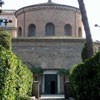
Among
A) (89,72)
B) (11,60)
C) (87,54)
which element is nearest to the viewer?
A: (11,60)

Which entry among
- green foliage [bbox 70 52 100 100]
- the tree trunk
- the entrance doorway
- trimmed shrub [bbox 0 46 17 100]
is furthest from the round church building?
trimmed shrub [bbox 0 46 17 100]

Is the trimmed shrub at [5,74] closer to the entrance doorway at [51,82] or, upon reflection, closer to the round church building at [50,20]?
the entrance doorway at [51,82]

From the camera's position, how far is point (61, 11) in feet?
119

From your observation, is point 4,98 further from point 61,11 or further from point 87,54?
point 61,11

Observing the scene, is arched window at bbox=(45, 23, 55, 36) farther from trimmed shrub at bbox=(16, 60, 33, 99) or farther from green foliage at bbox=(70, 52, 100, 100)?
green foliage at bbox=(70, 52, 100, 100)

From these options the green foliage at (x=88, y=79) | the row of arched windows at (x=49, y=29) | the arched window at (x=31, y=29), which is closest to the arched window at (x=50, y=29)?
the row of arched windows at (x=49, y=29)

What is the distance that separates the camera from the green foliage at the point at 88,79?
12.2 m

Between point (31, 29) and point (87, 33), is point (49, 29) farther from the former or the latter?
point (87, 33)

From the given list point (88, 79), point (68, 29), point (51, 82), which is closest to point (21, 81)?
point (88, 79)

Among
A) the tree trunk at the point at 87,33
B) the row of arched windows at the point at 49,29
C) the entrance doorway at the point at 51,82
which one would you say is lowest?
the entrance doorway at the point at 51,82

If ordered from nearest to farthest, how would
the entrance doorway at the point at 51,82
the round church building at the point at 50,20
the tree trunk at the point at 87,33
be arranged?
1. the tree trunk at the point at 87,33
2. the entrance doorway at the point at 51,82
3. the round church building at the point at 50,20

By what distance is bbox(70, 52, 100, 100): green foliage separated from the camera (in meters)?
12.2

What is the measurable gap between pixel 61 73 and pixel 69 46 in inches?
114

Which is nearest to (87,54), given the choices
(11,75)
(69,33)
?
(11,75)
